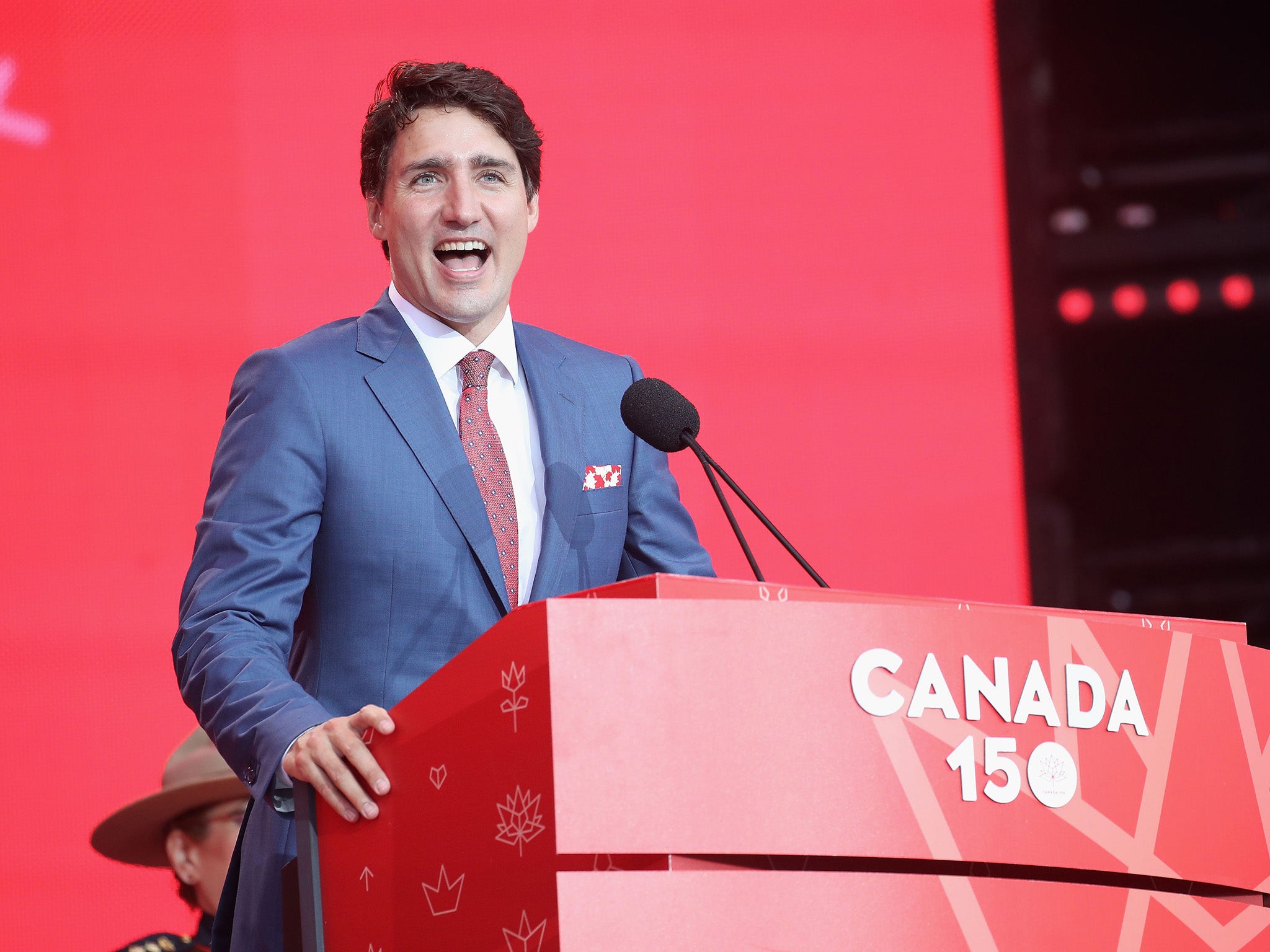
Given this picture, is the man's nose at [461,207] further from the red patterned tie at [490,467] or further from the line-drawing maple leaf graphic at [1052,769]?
the line-drawing maple leaf graphic at [1052,769]

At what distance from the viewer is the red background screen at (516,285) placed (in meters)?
2.74

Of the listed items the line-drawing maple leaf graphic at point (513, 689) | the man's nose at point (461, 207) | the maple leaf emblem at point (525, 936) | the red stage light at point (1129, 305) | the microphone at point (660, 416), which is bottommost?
the maple leaf emblem at point (525, 936)

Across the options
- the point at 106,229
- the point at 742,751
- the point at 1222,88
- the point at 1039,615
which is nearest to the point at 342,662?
the point at 742,751

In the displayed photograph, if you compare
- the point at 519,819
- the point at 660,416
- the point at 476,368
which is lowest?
the point at 519,819

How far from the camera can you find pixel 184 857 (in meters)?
2.76

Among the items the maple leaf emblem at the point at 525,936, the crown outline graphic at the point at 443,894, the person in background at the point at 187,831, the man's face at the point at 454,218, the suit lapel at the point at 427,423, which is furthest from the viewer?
the person in background at the point at 187,831

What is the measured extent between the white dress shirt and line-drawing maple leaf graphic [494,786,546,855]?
2.15 ft

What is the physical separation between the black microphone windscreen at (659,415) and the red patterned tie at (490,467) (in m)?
0.22

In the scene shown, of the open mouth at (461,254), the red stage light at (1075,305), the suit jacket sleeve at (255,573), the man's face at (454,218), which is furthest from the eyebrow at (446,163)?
the red stage light at (1075,305)

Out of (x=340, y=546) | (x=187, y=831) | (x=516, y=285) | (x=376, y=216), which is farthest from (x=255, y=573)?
(x=516, y=285)

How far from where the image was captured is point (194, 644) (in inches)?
59.3

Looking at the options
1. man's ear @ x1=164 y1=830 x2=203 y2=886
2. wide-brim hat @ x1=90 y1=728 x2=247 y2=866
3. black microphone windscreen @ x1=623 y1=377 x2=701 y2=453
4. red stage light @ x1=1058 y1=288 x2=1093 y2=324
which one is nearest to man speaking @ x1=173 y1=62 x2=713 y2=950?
black microphone windscreen @ x1=623 y1=377 x2=701 y2=453

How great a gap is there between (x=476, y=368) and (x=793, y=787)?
0.93 meters

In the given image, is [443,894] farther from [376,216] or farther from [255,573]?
[376,216]
